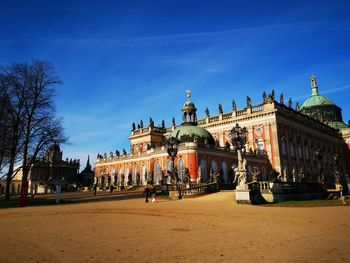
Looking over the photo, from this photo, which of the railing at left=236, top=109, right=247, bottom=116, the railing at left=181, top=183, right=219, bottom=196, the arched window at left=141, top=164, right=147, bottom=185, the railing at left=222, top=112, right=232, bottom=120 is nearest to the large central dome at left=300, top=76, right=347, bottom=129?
the railing at left=236, top=109, right=247, bottom=116

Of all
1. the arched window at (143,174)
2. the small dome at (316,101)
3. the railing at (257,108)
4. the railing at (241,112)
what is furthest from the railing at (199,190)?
the small dome at (316,101)

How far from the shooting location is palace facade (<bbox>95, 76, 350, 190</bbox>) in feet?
143

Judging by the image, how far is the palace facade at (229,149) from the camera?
1714 inches

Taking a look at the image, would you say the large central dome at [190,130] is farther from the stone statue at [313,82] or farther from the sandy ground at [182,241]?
the stone statue at [313,82]

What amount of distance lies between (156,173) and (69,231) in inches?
1496

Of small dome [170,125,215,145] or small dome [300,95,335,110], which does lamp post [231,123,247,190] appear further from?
small dome [300,95,335,110]

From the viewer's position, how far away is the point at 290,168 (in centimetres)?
5688

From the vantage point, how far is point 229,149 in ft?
159

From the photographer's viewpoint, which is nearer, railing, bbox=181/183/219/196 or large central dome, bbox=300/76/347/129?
railing, bbox=181/183/219/196

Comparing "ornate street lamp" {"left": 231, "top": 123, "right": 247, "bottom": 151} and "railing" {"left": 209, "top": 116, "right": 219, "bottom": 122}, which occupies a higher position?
"railing" {"left": 209, "top": 116, "right": 219, "bottom": 122}

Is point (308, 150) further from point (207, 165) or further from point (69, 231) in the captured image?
point (69, 231)

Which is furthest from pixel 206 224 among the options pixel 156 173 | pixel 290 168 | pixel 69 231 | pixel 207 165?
pixel 290 168

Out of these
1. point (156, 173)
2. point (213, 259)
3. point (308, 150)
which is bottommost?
point (213, 259)

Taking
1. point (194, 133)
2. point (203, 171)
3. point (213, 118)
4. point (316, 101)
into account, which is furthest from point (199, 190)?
point (316, 101)
